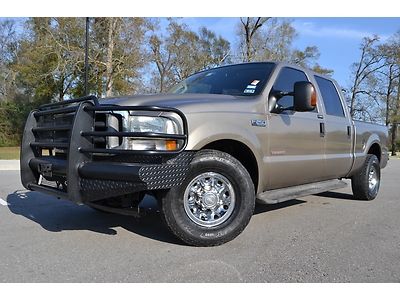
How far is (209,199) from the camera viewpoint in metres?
3.96

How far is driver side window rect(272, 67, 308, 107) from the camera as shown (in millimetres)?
4796

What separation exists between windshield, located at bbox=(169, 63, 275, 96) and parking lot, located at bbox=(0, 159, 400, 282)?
64.4 inches

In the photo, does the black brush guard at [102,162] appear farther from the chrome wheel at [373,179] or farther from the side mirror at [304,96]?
the chrome wheel at [373,179]

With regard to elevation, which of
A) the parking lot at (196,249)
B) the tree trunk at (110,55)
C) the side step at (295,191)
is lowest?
the parking lot at (196,249)

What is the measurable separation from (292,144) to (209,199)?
146 centimetres

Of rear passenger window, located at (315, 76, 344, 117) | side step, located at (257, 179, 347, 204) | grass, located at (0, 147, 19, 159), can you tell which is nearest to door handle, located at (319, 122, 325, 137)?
rear passenger window, located at (315, 76, 344, 117)

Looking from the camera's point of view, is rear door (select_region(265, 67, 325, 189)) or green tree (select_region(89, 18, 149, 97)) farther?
green tree (select_region(89, 18, 149, 97))

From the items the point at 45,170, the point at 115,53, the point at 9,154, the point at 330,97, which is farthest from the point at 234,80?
the point at 115,53

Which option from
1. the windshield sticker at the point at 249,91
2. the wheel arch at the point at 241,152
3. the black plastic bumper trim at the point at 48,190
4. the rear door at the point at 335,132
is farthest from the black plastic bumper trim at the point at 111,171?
the rear door at the point at 335,132

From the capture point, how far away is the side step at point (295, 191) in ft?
14.4

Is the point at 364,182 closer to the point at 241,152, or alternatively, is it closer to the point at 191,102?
the point at 241,152

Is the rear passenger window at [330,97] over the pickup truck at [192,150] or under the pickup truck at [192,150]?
over

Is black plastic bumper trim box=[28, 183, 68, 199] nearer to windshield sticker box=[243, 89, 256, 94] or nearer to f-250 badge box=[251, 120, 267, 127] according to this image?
f-250 badge box=[251, 120, 267, 127]

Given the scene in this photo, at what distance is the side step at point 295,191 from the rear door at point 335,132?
0.16 metres
